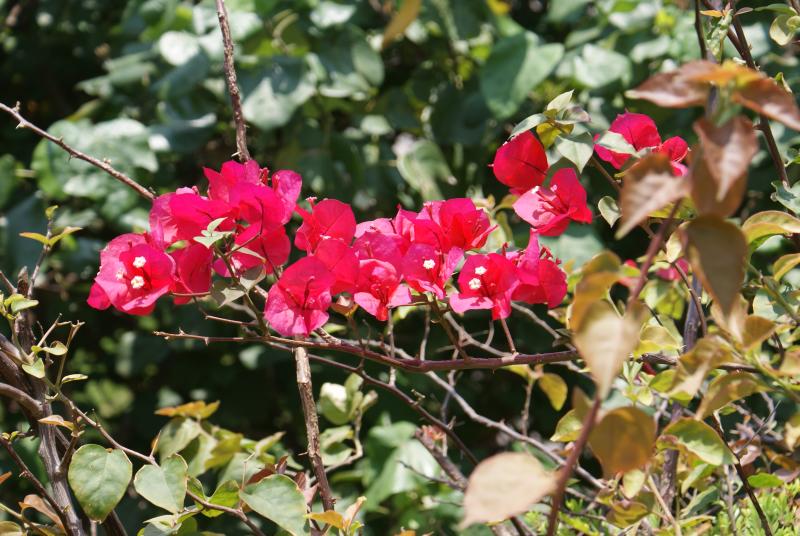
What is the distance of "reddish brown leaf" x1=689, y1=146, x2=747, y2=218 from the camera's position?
33 cm

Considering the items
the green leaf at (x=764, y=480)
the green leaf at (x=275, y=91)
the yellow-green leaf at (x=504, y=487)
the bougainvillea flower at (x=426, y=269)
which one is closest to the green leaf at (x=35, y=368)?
the bougainvillea flower at (x=426, y=269)

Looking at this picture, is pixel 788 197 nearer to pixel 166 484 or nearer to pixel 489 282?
pixel 489 282

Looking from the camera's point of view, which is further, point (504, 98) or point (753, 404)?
point (504, 98)

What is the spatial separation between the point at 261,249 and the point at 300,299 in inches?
1.9

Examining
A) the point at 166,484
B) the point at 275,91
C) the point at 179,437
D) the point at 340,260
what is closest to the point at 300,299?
the point at 340,260

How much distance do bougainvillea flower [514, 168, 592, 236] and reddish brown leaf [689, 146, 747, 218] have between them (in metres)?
0.23

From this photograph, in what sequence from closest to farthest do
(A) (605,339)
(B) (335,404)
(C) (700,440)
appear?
(A) (605,339) < (C) (700,440) < (B) (335,404)

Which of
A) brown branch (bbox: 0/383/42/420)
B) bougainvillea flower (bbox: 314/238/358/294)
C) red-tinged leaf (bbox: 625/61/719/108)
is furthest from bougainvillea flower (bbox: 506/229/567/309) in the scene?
brown branch (bbox: 0/383/42/420)

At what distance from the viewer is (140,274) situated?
0.55m

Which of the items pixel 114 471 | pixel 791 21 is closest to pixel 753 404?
pixel 791 21

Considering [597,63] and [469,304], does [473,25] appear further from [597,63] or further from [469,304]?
[469,304]

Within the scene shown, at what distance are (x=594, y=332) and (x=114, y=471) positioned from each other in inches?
13.6

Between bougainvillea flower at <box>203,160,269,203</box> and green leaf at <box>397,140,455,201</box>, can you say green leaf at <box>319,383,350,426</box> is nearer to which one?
bougainvillea flower at <box>203,160,269,203</box>

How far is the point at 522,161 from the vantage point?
0.58 m
